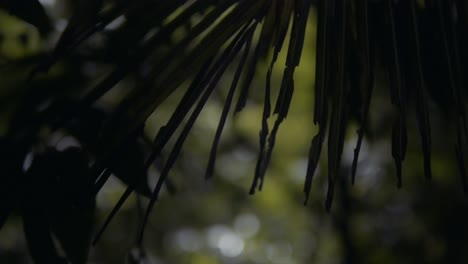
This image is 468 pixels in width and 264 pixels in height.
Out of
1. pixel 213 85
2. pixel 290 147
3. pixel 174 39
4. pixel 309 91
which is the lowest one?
pixel 290 147

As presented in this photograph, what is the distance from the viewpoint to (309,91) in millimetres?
2355

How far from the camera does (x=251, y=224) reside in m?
2.78

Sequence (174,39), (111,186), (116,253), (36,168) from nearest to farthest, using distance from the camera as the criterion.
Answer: (36,168)
(174,39)
(111,186)
(116,253)

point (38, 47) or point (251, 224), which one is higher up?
point (38, 47)

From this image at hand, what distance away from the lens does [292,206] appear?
2707mm

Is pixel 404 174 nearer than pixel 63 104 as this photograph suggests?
No

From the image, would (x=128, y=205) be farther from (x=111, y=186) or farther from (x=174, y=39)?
(x=174, y=39)

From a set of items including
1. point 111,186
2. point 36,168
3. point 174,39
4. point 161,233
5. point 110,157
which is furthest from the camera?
point 161,233

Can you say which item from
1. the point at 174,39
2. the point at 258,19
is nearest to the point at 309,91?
the point at 174,39

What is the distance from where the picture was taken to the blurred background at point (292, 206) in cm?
234

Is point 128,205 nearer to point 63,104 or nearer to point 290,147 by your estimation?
point 290,147

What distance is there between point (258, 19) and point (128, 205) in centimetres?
186

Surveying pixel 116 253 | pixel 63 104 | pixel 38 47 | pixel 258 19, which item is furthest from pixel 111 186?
pixel 258 19

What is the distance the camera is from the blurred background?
234 centimetres
